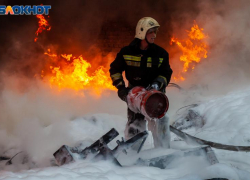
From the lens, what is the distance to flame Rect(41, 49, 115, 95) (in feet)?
29.7

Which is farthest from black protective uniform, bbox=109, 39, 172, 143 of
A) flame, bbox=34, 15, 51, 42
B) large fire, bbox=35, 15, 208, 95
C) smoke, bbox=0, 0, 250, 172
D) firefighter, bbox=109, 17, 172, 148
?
flame, bbox=34, 15, 51, 42

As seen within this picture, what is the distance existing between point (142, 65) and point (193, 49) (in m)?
5.91

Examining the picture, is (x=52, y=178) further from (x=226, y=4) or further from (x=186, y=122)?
(x=226, y=4)

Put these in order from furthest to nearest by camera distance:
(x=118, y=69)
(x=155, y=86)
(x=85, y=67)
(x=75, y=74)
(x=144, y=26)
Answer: (x=85, y=67)
(x=75, y=74)
(x=118, y=69)
(x=144, y=26)
(x=155, y=86)

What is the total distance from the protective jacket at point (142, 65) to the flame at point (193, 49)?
527cm

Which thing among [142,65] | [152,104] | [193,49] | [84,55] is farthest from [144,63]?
[84,55]

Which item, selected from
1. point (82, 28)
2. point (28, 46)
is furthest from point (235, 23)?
point (28, 46)

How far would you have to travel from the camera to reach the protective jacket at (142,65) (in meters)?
3.64

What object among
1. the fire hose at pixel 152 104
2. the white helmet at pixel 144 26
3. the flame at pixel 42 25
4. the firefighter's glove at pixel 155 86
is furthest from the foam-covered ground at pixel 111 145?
the flame at pixel 42 25

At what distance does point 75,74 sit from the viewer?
373 inches

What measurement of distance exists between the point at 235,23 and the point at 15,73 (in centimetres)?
771

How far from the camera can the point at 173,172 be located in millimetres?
2537

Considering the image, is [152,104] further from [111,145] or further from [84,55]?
[84,55]

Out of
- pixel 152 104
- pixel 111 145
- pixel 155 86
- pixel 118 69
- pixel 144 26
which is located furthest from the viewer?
pixel 111 145
